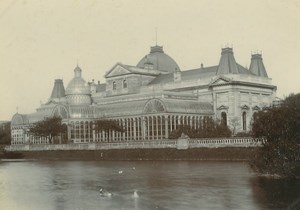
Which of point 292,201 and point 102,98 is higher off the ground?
point 102,98

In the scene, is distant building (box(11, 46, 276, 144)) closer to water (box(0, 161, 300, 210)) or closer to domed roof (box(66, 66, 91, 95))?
domed roof (box(66, 66, 91, 95))

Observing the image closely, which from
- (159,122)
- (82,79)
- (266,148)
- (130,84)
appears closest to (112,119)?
(159,122)

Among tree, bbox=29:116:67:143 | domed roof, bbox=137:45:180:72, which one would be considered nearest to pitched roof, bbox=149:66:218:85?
domed roof, bbox=137:45:180:72

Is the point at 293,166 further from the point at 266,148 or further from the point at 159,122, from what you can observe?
the point at 159,122

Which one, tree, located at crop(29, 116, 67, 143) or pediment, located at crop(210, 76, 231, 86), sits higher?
pediment, located at crop(210, 76, 231, 86)

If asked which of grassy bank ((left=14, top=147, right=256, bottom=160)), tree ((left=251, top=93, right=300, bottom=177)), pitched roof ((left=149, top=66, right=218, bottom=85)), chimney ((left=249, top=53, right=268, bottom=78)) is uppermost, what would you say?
chimney ((left=249, top=53, right=268, bottom=78))

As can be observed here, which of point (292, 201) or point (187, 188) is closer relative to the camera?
point (292, 201)

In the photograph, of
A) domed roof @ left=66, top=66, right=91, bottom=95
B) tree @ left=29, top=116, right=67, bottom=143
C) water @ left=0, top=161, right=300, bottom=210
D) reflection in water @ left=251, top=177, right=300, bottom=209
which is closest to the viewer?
reflection in water @ left=251, top=177, right=300, bottom=209

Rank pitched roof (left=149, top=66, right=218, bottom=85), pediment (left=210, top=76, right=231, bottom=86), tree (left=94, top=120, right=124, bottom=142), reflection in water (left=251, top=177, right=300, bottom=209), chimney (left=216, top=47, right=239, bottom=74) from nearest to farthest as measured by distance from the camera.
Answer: reflection in water (left=251, top=177, right=300, bottom=209)
tree (left=94, top=120, right=124, bottom=142)
pediment (left=210, top=76, right=231, bottom=86)
chimney (left=216, top=47, right=239, bottom=74)
pitched roof (left=149, top=66, right=218, bottom=85)
